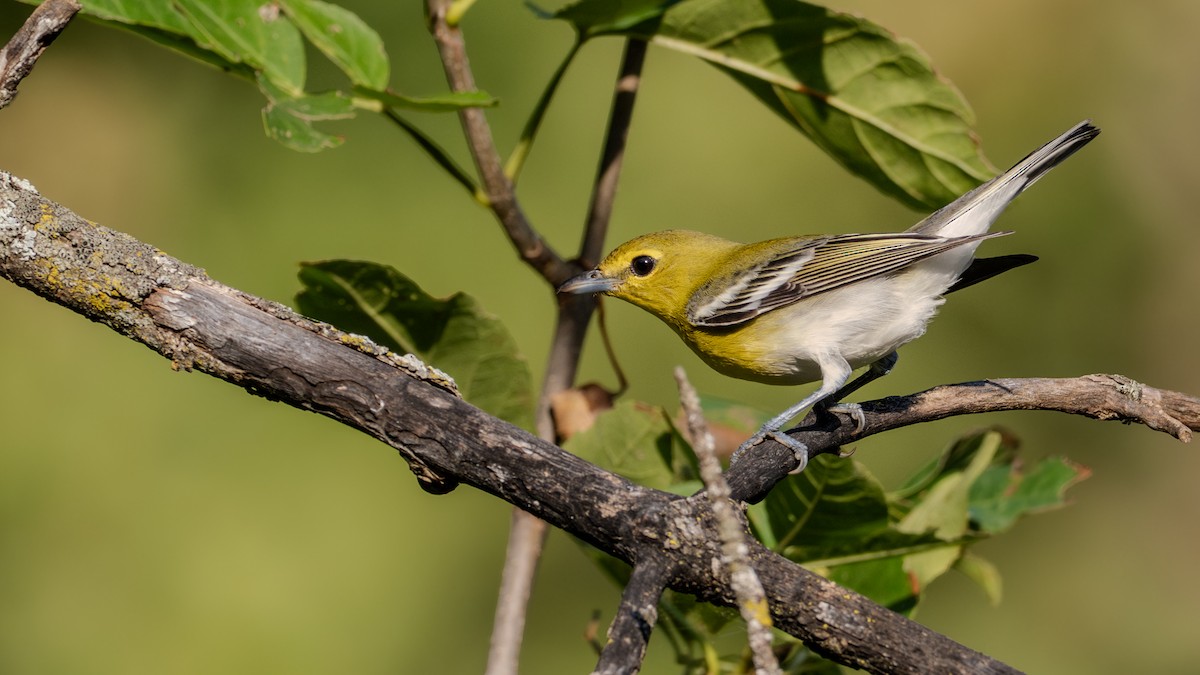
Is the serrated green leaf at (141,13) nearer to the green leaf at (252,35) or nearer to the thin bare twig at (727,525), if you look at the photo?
the green leaf at (252,35)

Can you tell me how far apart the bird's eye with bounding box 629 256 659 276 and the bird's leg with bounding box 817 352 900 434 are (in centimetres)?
73

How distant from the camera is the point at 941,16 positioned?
4.58 m

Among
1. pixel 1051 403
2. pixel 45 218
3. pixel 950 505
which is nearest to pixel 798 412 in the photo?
pixel 950 505

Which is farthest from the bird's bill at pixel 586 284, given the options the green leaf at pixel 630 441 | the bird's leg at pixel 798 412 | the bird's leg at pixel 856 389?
the bird's leg at pixel 856 389

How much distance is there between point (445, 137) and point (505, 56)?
16.3 inches

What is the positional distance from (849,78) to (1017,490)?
114cm

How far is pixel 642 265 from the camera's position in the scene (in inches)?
123

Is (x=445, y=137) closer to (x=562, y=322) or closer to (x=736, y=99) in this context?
(x=736, y=99)

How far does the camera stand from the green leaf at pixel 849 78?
2.24 metres

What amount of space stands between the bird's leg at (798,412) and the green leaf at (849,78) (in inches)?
17.8

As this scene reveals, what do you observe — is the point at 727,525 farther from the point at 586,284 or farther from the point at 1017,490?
the point at 1017,490

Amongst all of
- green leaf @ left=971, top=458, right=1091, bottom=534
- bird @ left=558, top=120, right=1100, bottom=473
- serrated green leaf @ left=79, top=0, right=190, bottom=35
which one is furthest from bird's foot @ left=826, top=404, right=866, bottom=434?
serrated green leaf @ left=79, top=0, right=190, bottom=35

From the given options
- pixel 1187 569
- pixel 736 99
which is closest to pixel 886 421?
pixel 736 99

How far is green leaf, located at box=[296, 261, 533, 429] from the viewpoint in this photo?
224 centimetres
